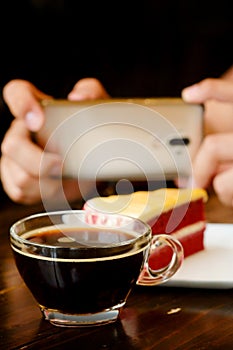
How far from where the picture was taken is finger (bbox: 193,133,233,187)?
4.63 feet

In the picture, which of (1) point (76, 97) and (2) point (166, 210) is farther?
(1) point (76, 97)

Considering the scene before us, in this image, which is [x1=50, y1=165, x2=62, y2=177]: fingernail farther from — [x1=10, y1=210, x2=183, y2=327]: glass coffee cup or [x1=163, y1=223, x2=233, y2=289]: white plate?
[x1=10, y1=210, x2=183, y2=327]: glass coffee cup

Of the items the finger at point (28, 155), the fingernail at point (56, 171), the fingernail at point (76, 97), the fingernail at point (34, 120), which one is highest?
the fingernail at point (76, 97)

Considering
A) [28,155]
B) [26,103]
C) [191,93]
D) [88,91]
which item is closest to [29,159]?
[28,155]

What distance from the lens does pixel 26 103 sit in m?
1.48

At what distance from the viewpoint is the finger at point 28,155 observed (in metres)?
1.45

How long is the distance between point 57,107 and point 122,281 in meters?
0.73

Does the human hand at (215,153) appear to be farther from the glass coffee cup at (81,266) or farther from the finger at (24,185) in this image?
the glass coffee cup at (81,266)

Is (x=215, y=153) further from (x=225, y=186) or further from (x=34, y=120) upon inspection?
(x=34, y=120)

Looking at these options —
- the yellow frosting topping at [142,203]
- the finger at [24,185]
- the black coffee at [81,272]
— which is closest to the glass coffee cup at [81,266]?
the black coffee at [81,272]

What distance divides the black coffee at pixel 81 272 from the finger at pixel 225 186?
0.61m

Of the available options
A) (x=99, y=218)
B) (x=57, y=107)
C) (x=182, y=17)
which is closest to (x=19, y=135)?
(x=57, y=107)

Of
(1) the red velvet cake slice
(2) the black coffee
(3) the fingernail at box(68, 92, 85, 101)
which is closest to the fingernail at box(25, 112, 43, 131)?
(3) the fingernail at box(68, 92, 85, 101)

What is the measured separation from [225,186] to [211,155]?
0.09 metres
